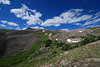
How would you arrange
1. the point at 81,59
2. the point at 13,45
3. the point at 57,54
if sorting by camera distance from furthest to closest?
the point at 13,45, the point at 57,54, the point at 81,59

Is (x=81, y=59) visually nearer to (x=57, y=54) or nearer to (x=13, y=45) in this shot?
(x=57, y=54)

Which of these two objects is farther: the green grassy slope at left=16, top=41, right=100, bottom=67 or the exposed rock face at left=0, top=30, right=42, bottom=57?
the exposed rock face at left=0, top=30, right=42, bottom=57

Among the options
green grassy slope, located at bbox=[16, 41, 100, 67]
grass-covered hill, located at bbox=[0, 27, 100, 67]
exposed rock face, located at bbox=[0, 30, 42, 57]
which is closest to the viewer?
green grassy slope, located at bbox=[16, 41, 100, 67]

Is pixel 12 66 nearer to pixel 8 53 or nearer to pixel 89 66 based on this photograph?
pixel 8 53

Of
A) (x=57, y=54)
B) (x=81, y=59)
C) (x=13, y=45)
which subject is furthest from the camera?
(x=13, y=45)

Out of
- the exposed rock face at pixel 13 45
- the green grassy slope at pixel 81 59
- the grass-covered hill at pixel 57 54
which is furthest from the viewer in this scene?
the exposed rock face at pixel 13 45

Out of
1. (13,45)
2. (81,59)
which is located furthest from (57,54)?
(13,45)

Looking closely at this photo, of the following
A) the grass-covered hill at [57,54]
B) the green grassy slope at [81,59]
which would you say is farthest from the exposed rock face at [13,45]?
the green grassy slope at [81,59]

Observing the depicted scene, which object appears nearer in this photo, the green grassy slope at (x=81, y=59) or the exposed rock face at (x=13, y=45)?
the green grassy slope at (x=81, y=59)

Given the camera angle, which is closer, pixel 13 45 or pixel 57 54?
pixel 57 54

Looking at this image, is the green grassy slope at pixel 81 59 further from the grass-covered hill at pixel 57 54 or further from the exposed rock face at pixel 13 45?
the exposed rock face at pixel 13 45

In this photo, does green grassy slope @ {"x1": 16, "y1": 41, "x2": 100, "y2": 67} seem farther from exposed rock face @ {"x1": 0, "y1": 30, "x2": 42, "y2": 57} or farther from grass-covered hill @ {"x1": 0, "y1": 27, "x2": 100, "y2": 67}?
exposed rock face @ {"x1": 0, "y1": 30, "x2": 42, "y2": 57}

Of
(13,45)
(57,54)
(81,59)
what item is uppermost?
(81,59)

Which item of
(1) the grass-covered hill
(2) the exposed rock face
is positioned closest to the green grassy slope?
(1) the grass-covered hill
